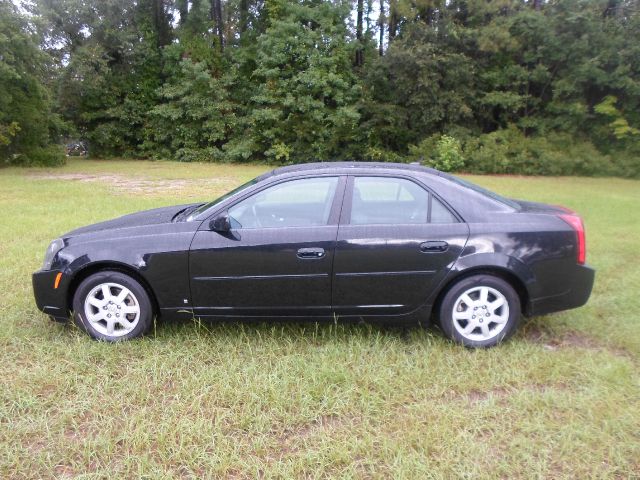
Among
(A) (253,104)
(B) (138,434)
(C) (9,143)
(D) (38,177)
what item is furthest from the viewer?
(A) (253,104)

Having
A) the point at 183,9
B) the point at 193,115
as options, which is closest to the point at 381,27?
the point at 193,115

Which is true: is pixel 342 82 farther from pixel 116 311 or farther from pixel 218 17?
pixel 116 311

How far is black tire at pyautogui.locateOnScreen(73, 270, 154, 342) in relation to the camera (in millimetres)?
3697

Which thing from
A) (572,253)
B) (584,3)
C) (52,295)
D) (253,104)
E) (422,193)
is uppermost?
(584,3)

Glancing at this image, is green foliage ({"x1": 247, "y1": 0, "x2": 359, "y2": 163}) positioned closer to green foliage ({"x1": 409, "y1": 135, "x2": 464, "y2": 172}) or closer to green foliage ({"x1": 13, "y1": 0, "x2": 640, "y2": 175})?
green foliage ({"x1": 13, "y1": 0, "x2": 640, "y2": 175})

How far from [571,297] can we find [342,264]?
1807 mm

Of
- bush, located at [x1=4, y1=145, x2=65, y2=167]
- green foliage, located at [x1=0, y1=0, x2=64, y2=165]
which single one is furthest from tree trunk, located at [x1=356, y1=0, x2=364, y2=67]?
bush, located at [x1=4, y1=145, x2=65, y2=167]

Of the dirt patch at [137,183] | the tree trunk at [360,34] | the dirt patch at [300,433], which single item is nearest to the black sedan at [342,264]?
the dirt patch at [300,433]

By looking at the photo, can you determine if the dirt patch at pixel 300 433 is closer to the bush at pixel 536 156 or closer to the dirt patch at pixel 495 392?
the dirt patch at pixel 495 392

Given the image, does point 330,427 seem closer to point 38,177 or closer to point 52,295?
point 52,295

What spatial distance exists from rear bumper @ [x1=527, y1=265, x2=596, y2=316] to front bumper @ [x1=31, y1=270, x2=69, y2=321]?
3601mm

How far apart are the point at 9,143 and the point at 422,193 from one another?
2111cm

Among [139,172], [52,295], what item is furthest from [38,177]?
[52,295]

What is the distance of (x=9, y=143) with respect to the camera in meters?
19.7
